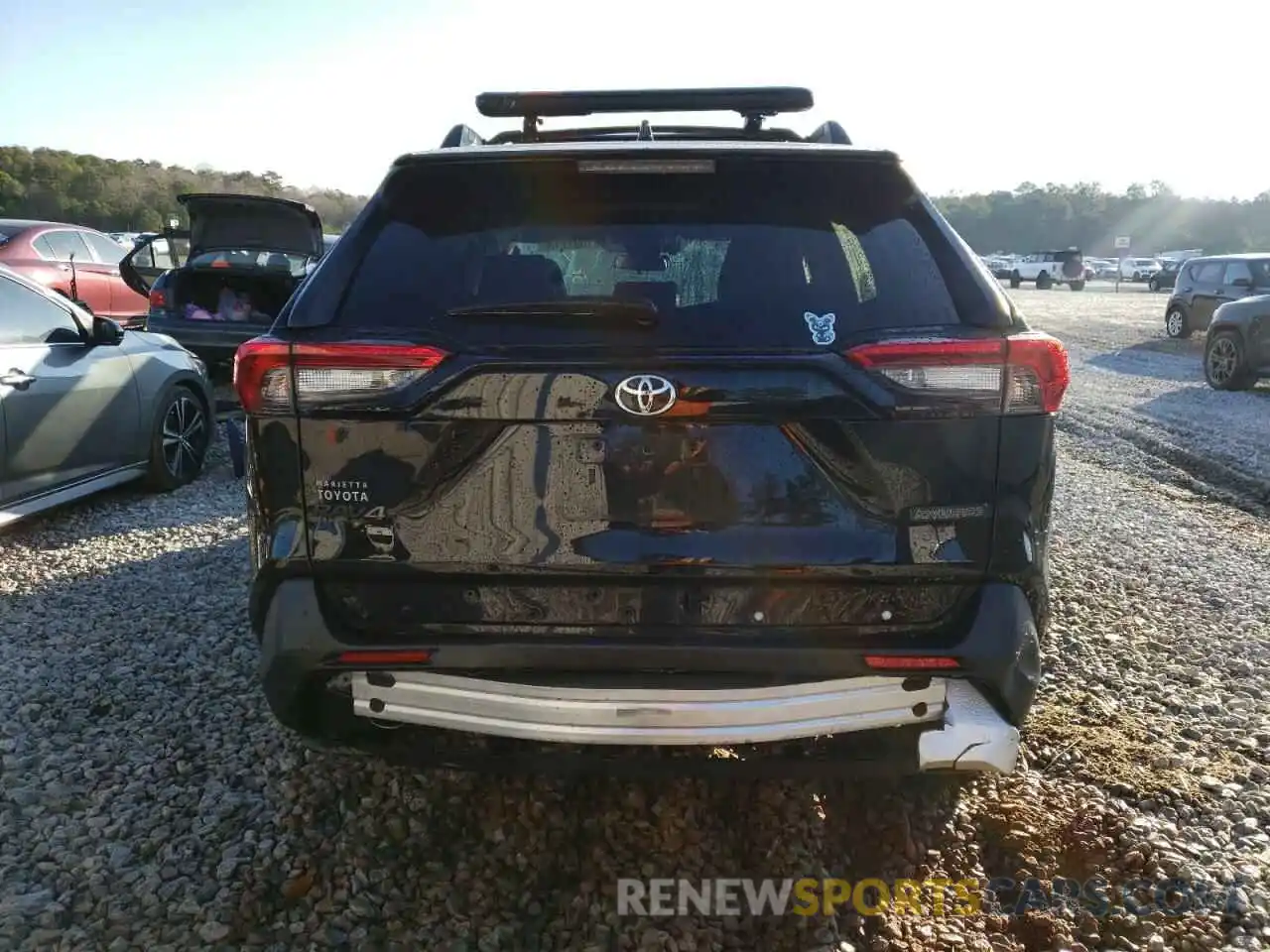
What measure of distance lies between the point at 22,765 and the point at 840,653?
8.59 feet

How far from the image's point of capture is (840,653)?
2.10 m

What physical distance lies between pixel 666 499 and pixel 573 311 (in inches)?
18.4

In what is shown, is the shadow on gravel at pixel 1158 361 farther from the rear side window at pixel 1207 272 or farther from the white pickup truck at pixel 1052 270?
the white pickup truck at pixel 1052 270

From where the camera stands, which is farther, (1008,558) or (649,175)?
(649,175)

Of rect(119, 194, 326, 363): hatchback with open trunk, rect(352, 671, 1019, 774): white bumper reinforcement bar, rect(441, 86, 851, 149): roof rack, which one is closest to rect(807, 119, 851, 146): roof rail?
rect(441, 86, 851, 149): roof rack

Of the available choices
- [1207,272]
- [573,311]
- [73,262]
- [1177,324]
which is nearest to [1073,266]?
[1177,324]

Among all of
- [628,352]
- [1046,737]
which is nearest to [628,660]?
[628,352]

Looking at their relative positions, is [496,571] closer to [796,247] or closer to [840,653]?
[840,653]

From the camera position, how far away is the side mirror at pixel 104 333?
5.63 meters

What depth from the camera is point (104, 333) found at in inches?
223

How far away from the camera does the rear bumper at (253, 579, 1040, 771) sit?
82.6 inches

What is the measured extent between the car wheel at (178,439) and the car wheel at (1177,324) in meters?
18.4

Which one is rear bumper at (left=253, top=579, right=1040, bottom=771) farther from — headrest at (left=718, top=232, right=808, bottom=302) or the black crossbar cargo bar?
the black crossbar cargo bar

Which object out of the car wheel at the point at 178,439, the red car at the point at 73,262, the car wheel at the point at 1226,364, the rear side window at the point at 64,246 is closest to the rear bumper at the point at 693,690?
the car wheel at the point at 178,439
